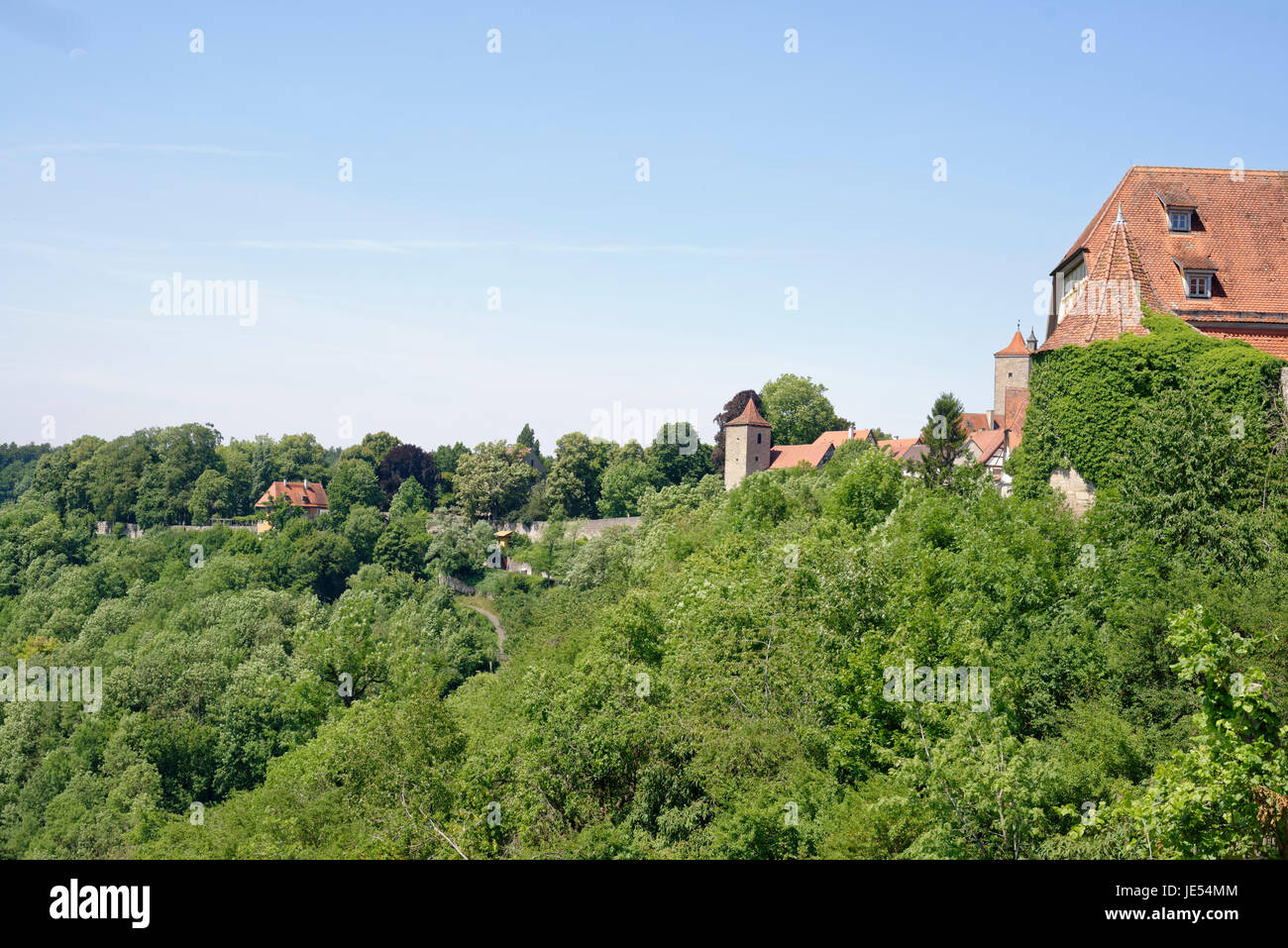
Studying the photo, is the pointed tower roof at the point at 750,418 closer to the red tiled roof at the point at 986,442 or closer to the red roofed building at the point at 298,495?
the red tiled roof at the point at 986,442

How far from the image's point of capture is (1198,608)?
36.6ft

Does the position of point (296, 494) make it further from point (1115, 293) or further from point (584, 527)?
point (1115, 293)

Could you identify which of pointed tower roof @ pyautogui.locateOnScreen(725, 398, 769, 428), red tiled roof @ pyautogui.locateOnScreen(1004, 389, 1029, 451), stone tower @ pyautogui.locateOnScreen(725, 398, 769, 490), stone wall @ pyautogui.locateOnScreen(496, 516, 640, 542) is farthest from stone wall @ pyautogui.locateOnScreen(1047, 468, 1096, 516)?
pointed tower roof @ pyautogui.locateOnScreen(725, 398, 769, 428)

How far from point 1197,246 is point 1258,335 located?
332 cm

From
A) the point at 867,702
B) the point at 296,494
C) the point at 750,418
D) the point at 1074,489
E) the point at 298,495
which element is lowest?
the point at 867,702

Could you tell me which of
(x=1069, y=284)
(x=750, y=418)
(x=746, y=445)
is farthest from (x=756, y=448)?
(x=1069, y=284)

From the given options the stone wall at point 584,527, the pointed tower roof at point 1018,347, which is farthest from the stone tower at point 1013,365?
the stone wall at point 584,527

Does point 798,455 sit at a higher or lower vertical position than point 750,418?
lower

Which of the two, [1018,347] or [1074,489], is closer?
[1074,489]

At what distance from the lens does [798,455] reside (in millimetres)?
82312

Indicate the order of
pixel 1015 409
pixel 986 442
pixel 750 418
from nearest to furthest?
pixel 1015 409
pixel 750 418
pixel 986 442

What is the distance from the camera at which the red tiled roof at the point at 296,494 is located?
101062 millimetres

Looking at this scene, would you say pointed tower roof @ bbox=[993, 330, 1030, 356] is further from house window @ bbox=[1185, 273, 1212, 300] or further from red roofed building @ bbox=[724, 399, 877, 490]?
house window @ bbox=[1185, 273, 1212, 300]
